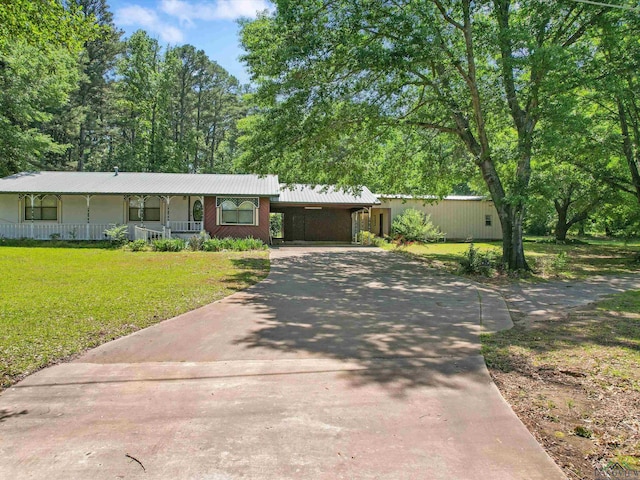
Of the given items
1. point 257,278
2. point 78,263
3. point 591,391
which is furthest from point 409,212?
point 591,391

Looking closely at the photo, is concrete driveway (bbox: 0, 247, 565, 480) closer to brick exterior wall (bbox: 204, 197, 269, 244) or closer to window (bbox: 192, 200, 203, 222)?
brick exterior wall (bbox: 204, 197, 269, 244)

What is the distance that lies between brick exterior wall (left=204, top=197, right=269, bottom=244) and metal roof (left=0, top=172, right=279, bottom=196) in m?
0.81

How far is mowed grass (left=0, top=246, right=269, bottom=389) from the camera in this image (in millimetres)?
5012

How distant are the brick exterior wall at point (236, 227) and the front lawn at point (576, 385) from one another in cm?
1730

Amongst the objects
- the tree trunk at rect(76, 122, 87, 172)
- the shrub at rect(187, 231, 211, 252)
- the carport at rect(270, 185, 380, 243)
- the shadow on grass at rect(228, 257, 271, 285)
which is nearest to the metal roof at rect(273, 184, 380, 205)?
the carport at rect(270, 185, 380, 243)

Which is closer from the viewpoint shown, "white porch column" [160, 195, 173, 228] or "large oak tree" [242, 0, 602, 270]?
"large oak tree" [242, 0, 602, 270]

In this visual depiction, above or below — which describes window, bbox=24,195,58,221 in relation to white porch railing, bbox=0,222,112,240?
above

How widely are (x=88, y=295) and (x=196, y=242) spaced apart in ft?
37.6

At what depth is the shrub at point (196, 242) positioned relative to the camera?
19.1 metres

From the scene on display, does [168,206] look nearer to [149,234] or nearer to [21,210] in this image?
[149,234]

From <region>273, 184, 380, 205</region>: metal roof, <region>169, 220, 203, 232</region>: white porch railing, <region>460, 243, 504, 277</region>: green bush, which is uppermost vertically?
<region>273, 184, 380, 205</region>: metal roof

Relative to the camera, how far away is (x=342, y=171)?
51.2 feet

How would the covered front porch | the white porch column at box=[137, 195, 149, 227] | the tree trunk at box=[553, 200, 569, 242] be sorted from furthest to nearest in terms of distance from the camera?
the tree trunk at box=[553, 200, 569, 242] → the white porch column at box=[137, 195, 149, 227] → the covered front porch

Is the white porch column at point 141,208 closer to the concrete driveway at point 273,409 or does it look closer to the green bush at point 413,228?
the green bush at point 413,228
